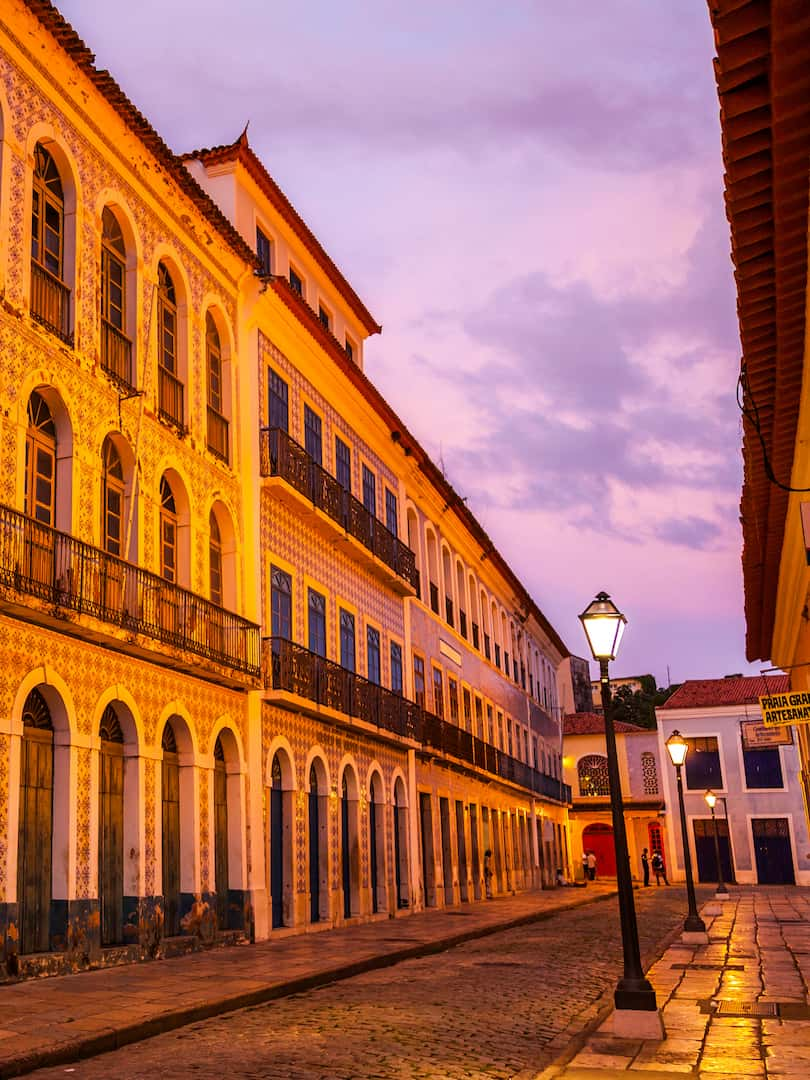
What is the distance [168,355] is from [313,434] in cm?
559

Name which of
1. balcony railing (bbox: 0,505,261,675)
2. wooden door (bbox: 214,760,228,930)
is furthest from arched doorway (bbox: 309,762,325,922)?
balcony railing (bbox: 0,505,261,675)

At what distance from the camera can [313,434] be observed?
22094 millimetres

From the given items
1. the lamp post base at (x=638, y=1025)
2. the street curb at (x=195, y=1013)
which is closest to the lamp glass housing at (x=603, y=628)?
the lamp post base at (x=638, y=1025)

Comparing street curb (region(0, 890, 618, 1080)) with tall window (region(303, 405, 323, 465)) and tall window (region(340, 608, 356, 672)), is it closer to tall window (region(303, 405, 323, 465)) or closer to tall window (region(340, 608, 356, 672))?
tall window (region(340, 608, 356, 672))

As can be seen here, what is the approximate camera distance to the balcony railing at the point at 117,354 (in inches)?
582

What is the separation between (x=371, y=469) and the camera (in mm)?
25797

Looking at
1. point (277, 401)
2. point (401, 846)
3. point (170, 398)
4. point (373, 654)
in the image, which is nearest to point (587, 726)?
point (401, 846)

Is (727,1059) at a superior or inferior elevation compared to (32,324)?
inferior

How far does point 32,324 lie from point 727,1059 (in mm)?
10039

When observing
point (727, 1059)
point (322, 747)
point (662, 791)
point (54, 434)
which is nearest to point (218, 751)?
point (322, 747)

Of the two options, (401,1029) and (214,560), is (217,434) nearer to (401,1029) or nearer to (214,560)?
(214,560)

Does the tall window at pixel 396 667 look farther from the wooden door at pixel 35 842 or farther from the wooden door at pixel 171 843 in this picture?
the wooden door at pixel 35 842

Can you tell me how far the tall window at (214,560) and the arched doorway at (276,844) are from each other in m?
3.05

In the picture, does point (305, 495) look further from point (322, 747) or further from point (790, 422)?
point (790, 422)
